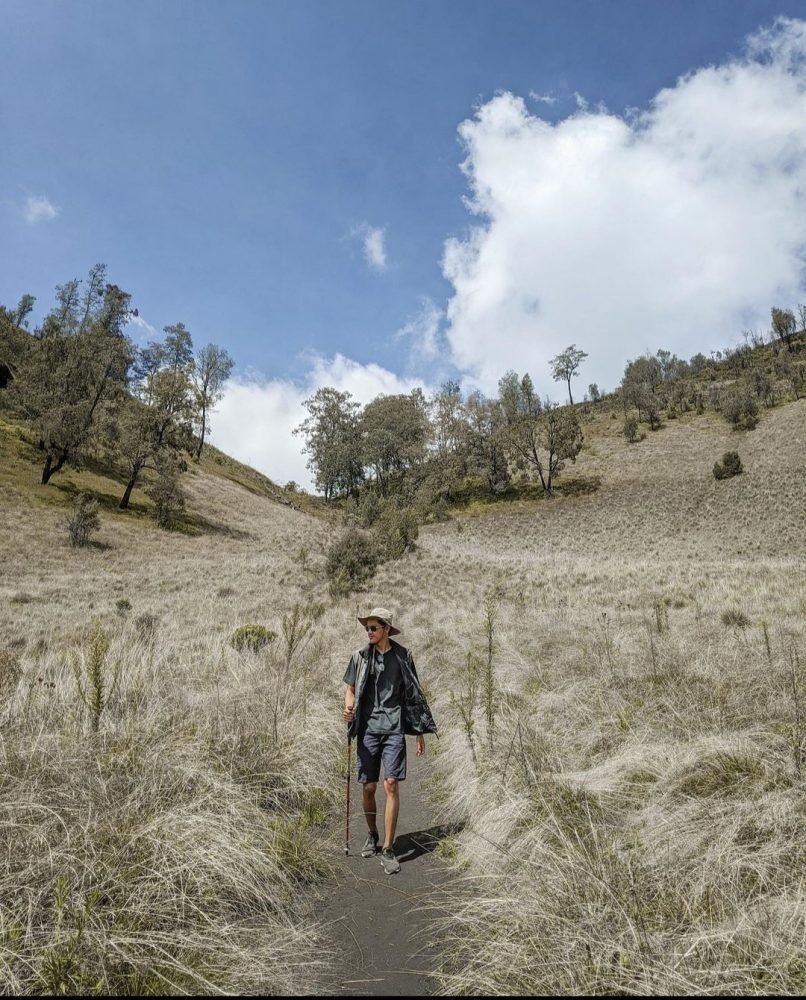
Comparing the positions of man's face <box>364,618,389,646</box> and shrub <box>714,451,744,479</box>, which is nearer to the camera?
man's face <box>364,618,389,646</box>

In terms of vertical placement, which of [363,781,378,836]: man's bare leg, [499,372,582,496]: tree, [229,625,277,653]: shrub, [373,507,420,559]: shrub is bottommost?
[363,781,378,836]: man's bare leg

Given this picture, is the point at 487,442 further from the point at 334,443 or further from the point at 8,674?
the point at 8,674

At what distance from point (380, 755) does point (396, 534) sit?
75.6 feet

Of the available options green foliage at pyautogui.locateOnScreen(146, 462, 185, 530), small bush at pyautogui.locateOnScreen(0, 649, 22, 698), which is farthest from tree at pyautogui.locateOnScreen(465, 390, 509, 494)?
small bush at pyautogui.locateOnScreen(0, 649, 22, 698)

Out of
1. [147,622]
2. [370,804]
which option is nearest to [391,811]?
[370,804]

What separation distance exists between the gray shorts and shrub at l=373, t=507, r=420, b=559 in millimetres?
20837

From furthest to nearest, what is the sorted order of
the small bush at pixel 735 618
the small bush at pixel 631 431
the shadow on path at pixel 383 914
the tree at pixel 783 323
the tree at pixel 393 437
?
the tree at pixel 783 323, the tree at pixel 393 437, the small bush at pixel 631 431, the small bush at pixel 735 618, the shadow on path at pixel 383 914

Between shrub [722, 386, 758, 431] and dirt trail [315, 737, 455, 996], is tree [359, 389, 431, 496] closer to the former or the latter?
shrub [722, 386, 758, 431]

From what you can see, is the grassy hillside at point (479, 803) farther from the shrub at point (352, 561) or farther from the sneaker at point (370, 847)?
the shrub at point (352, 561)

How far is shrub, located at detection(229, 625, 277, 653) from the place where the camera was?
1076 cm

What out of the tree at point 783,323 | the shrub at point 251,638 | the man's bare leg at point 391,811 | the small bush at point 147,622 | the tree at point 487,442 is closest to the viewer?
the man's bare leg at point 391,811

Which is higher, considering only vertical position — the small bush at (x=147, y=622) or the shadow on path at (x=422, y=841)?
the small bush at (x=147, y=622)

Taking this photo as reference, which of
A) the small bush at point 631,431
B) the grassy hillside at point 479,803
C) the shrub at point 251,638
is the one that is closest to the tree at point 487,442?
the small bush at point 631,431

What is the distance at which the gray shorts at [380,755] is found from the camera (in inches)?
178
